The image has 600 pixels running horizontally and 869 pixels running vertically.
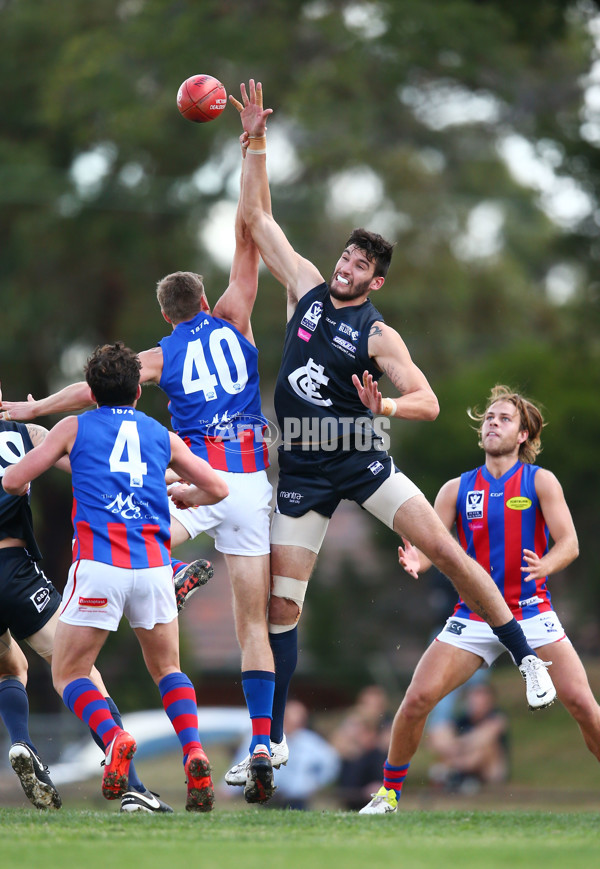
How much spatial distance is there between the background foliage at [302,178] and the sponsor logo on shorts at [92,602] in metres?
14.7

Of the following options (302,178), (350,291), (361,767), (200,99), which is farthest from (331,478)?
(302,178)

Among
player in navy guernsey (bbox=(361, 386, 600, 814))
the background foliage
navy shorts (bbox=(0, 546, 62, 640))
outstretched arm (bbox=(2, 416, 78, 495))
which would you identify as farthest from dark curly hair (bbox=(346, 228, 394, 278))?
the background foliage

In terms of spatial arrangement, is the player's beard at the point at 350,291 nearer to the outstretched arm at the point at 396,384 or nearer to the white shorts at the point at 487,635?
the outstretched arm at the point at 396,384

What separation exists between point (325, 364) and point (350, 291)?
437 millimetres

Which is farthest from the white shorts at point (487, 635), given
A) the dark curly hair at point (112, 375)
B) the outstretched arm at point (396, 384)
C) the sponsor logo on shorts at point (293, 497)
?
the dark curly hair at point (112, 375)

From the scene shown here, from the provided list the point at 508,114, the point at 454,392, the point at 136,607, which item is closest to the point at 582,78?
the point at 508,114

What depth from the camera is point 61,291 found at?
23453 mm

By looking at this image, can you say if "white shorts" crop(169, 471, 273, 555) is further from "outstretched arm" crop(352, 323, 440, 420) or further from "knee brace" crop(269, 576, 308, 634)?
"outstretched arm" crop(352, 323, 440, 420)

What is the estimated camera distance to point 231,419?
659cm

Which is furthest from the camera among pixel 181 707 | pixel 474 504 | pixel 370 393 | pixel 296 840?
pixel 474 504

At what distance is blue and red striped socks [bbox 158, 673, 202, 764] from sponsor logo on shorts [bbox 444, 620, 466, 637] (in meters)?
1.68

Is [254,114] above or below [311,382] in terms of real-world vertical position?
above

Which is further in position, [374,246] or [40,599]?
[374,246]

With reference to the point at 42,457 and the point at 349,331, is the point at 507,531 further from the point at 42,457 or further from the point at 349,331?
the point at 42,457
